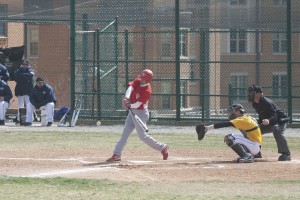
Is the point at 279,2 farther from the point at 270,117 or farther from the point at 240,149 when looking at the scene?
the point at 240,149

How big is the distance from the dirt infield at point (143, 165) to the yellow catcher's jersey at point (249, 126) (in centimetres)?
43

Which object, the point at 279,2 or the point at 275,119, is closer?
the point at 275,119

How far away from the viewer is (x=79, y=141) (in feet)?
72.3

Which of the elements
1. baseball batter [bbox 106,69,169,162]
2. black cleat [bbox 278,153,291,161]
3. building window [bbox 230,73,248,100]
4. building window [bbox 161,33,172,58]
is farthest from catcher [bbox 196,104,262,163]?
building window [bbox 161,33,172,58]

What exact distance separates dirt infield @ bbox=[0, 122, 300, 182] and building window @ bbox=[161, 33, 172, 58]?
8146 millimetres

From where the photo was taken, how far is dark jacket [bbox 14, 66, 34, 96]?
2778 centimetres

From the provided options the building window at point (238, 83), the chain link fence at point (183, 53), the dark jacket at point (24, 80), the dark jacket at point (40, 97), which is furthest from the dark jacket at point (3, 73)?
the building window at point (238, 83)

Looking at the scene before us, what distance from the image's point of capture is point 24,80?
27.8 meters

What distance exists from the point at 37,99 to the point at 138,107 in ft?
34.7

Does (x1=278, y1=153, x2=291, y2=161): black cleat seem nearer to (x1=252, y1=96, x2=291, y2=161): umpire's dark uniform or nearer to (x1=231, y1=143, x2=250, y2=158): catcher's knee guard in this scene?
(x1=252, y1=96, x2=291, y2=161): umpire's dark uniform

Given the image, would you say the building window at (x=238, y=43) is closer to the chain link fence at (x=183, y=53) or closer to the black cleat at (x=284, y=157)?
the chain link fence at (x=183, y=53)

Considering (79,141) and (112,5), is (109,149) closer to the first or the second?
(79,141)

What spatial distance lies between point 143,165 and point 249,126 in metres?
2.08

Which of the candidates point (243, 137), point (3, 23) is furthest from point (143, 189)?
point (3, 23)
